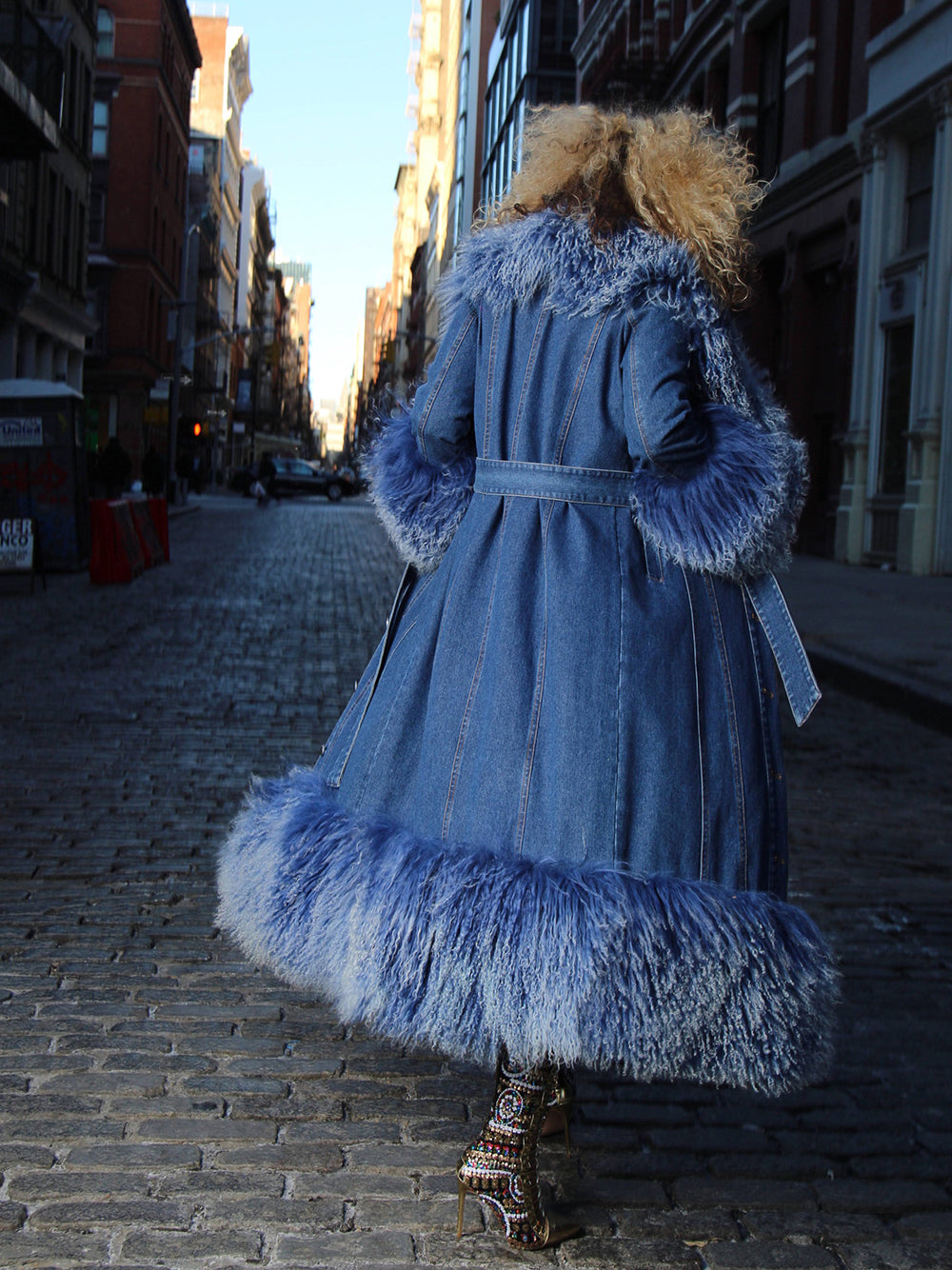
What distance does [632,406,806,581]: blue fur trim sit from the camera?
262 centimetres

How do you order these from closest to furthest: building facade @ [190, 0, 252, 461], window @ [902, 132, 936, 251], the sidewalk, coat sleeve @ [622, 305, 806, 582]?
coat sleeve @ [622, 305, 806, 582] → the sidewalk → window @ [902, 132, 936, 251] → building facade @ [190, 0, 252, 461]

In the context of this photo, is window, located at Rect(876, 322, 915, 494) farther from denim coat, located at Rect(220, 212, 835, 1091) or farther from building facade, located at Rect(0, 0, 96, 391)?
denim coat, located at Rect(220, 212, 835, 1091)

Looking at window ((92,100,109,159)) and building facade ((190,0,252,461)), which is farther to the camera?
building facade ((190,0,252,461))

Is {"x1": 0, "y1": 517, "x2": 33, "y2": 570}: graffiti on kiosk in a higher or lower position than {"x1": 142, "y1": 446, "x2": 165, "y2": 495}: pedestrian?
lower

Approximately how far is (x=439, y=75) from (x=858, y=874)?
122 meters

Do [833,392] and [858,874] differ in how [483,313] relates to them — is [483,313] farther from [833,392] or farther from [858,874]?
[833,392]

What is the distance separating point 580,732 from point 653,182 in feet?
3.24

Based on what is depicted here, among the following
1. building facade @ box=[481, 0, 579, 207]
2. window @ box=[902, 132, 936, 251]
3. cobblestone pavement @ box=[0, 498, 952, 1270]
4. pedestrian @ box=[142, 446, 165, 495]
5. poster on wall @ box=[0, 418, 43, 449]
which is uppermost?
building facade @ box=[481, 0, 579, 207]

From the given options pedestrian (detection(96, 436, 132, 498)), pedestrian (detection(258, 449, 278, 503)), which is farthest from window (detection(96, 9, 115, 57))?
pedestrian (detection(96, 436, 132, 498))

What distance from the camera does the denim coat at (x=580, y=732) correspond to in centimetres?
244

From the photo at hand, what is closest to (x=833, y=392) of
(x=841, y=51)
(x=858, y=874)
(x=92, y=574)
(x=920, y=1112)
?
(x=841, y=51)

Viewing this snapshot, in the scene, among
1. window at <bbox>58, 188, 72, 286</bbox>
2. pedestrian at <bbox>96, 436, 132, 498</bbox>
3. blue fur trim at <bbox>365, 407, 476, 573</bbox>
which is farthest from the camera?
window at <bbox>58, 188, 72, 286</bbox>

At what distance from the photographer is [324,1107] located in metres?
3.28

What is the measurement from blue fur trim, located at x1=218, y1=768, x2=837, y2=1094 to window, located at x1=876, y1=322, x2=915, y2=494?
19518mm
